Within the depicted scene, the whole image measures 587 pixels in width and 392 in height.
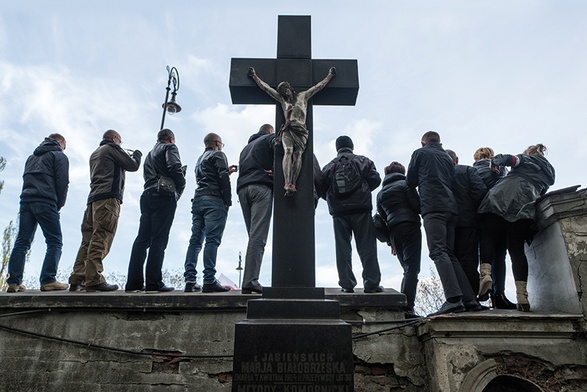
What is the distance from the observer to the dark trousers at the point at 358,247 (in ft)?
17.1

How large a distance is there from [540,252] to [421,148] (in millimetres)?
1872

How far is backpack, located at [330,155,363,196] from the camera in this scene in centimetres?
539

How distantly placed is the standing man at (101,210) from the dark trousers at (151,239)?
0.33 metres

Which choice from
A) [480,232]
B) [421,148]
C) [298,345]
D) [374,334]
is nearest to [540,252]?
[480,232]

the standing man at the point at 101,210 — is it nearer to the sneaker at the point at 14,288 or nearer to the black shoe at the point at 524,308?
the sneaker at the point at 14,288

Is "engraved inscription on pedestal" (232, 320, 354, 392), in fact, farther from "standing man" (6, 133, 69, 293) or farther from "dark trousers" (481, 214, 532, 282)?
"standing man" (6, 133, 69, 293)

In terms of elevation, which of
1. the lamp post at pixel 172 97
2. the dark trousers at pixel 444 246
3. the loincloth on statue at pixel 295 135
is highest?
the lamp post at pixel 172 97

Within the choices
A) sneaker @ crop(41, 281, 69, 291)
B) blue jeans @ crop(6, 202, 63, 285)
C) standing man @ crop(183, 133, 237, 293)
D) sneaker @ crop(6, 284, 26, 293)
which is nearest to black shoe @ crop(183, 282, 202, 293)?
standing man @ crop(183, 133, 237, 293)

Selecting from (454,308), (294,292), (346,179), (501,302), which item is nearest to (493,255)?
(501,302)

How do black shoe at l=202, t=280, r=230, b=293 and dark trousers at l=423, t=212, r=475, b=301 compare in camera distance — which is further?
black shoe at l=202, t=280, r=230, b=293

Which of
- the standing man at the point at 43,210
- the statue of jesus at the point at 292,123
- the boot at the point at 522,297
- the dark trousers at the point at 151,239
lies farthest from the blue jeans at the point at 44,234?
the boot at the point at 522,297

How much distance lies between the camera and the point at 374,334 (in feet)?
15.6

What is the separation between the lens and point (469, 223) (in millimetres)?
5465

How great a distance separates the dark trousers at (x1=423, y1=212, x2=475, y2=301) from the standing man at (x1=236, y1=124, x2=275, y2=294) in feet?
6.21
